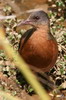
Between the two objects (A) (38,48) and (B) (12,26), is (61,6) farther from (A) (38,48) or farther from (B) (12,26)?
(A) (38,48)

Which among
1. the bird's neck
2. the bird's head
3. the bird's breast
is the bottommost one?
the bird's breast

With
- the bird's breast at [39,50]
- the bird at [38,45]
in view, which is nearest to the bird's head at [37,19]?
the bird at [38,45]

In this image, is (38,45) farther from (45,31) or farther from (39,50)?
(45,31)

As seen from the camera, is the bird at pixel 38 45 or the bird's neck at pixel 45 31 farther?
the bird's neck at pixel 45 31

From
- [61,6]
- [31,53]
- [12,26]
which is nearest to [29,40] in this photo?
[31,53]

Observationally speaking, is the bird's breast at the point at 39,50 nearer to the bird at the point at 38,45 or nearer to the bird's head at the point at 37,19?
the bird at the point at 38,45

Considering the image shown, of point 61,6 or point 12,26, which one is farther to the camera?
point 61,6

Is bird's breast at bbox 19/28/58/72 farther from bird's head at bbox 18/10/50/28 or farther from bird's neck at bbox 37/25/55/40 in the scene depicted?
bird's head at bbox 18/10/50/28

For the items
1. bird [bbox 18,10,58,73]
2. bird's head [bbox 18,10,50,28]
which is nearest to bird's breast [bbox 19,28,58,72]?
bird [bbox 18,10,58,73]
